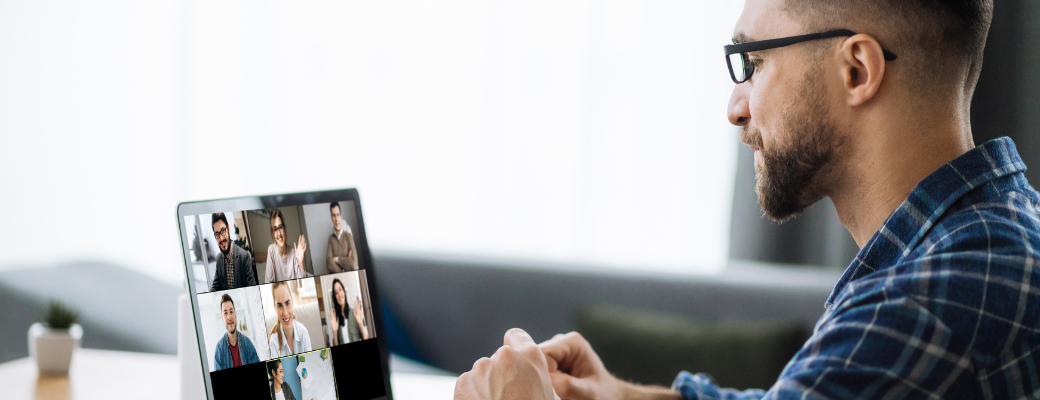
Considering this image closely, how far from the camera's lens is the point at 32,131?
2.98 meters

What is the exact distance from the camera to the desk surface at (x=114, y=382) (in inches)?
49.0

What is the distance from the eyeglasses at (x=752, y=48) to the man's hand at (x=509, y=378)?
0.49 meters

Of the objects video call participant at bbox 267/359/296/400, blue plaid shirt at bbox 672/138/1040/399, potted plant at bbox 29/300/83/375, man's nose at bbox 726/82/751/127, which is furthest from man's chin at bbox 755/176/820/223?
potted plant at bbox 29/300/83/375

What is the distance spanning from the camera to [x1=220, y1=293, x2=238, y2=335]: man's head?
2.81 feet

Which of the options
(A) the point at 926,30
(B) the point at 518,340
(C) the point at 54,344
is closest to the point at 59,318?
(C) the point at 54,344

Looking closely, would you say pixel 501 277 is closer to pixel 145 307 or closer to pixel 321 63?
pixel 321 63

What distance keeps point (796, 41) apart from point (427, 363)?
1.72 metres

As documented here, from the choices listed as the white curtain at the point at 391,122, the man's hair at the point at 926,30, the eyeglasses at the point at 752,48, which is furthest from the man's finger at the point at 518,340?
the white curtain at the point at 391,122

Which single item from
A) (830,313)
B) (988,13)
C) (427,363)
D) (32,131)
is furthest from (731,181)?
(32,131)

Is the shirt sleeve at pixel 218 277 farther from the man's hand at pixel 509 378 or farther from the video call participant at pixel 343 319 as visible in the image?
the man's hand at pixel 509 378

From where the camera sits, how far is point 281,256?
891 millimetres

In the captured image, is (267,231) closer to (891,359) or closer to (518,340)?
(518,340)

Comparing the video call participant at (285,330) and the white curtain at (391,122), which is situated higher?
the white curtain at (391,122)

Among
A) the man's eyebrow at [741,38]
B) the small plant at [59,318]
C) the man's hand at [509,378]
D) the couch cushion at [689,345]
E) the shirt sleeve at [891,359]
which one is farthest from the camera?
the couch cushion at [689,345]
